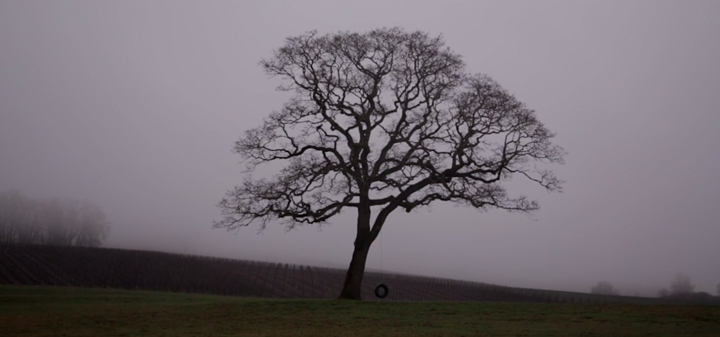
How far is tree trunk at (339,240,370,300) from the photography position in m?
24.4

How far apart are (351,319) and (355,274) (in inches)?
259

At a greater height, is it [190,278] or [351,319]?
[190,278]

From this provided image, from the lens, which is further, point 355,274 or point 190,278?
point 190,278

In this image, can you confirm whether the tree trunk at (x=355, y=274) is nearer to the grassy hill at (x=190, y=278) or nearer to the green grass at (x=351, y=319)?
the green grass at (x=351, y=319)

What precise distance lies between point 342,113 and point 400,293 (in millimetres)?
23201

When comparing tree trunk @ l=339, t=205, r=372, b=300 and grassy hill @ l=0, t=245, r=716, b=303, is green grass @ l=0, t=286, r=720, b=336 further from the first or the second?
grassy hill @ l=0, t=245, r=716, b=303

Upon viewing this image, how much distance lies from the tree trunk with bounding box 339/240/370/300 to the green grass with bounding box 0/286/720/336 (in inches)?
66.3

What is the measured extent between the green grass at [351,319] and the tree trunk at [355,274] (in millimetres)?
1683

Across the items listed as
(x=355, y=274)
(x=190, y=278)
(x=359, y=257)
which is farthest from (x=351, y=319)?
(x=190, y=278)

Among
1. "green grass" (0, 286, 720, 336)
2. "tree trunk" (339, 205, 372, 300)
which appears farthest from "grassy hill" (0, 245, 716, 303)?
"tree trunk" (339, 205, 372, 300)

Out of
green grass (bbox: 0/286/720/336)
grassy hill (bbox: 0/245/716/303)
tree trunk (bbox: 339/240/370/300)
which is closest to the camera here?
green grass (bbox: 0/286/720/336)

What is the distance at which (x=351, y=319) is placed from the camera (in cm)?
1792

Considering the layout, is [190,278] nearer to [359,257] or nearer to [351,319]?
[359,257]

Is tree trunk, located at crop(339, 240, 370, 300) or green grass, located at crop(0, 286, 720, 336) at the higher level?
tree trunk, located at crop(339, 240, 370, 300)
